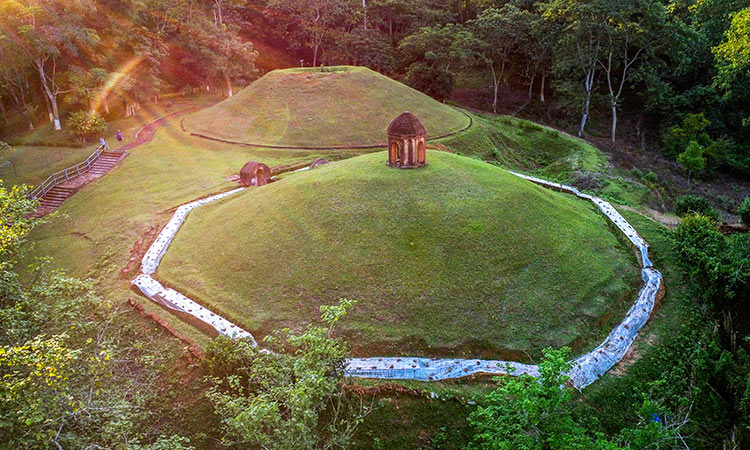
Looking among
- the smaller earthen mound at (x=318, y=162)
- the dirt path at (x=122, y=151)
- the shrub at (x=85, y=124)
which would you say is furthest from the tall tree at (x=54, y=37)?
the smaller earthen mound at (x=318, y=162)

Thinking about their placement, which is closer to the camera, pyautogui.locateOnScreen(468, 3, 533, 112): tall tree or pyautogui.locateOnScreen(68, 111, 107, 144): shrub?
pyautogui.locateOnScreen(68, 111, 107, 144): shrub

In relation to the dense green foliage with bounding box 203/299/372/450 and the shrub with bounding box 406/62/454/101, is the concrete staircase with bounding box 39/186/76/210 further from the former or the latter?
the shrub with bounding box 406/62/454/101

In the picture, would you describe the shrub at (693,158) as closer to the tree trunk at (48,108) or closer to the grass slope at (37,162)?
the grass slope at (37,162)

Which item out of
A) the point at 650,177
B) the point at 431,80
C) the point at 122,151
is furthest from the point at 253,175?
the point at 650,177

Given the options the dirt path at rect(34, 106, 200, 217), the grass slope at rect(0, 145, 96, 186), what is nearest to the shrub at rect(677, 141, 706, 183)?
the dirt path at rect(34, 106, 200, 217)

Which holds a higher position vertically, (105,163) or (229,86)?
(229,86)

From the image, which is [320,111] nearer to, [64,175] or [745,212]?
[64,175]

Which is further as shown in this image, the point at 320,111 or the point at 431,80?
the point at 431,80
